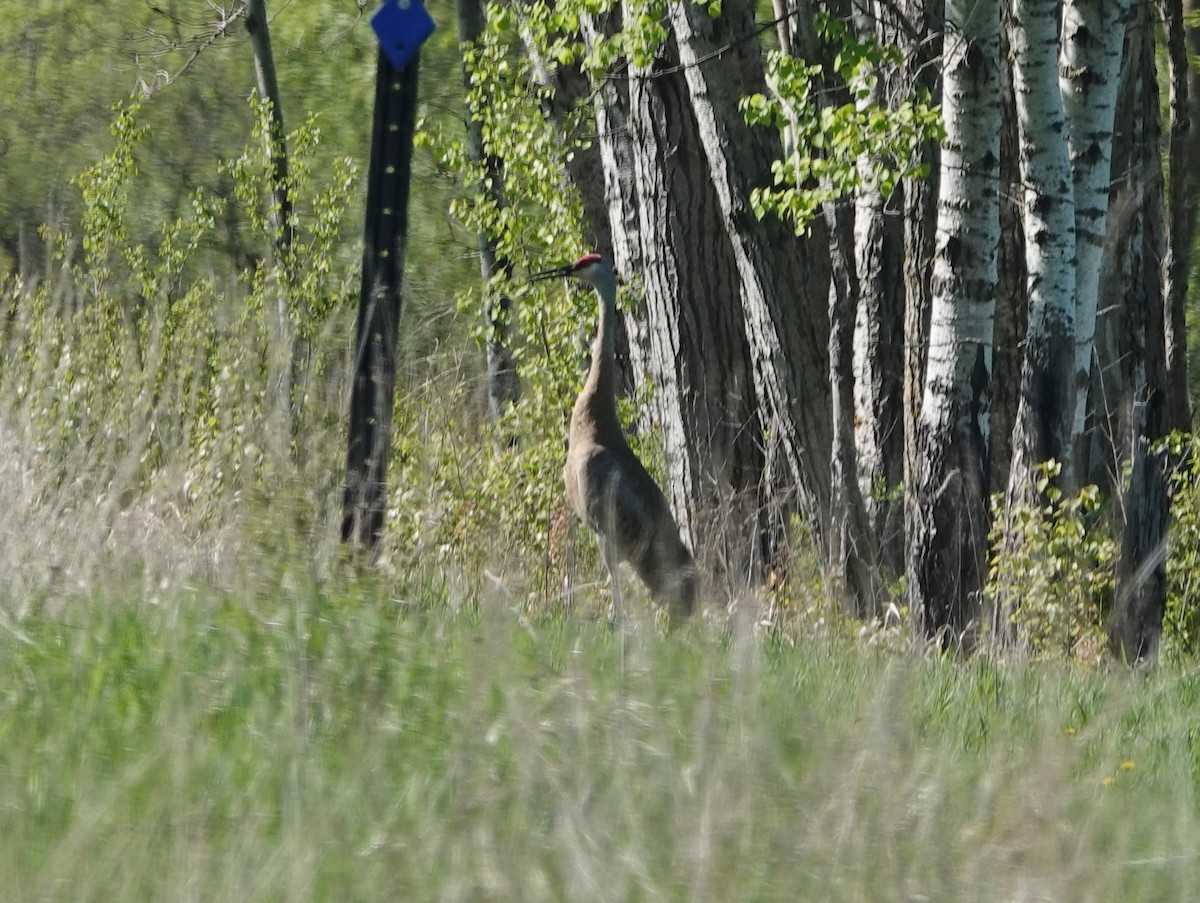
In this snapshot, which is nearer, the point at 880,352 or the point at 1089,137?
the point at 1089,137

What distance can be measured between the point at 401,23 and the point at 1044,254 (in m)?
3.54

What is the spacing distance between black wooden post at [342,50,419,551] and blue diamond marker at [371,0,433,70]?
0.14 meters

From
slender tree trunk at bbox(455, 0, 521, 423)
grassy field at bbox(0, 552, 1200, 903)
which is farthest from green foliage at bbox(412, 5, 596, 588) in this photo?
grassy field at bbox(0, 552, 1200, 903)

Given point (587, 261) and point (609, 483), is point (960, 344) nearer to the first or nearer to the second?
point (609, 483)

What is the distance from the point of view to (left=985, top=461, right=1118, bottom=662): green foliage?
26.3ft

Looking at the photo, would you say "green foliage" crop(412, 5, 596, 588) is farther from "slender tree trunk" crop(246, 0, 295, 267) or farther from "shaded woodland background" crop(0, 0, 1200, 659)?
"slender tree trunk" crop(246, 0, 295, 267)

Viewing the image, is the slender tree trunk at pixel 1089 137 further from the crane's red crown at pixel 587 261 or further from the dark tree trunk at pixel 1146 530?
the crane's red crown at pixel 587 261

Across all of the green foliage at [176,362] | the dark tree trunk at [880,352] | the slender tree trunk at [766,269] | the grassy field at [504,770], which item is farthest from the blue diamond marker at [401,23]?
the dark tree trunk at [880,352]

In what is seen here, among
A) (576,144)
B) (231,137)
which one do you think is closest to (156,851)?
(576,144)

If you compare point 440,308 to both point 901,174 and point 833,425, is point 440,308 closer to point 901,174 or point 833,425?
point 833,425

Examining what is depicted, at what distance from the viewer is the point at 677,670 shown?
4992 mm

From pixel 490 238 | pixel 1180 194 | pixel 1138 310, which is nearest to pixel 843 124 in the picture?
pixel 1138 310

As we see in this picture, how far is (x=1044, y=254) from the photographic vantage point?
8.88 metres

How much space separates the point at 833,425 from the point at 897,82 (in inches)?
79.6
